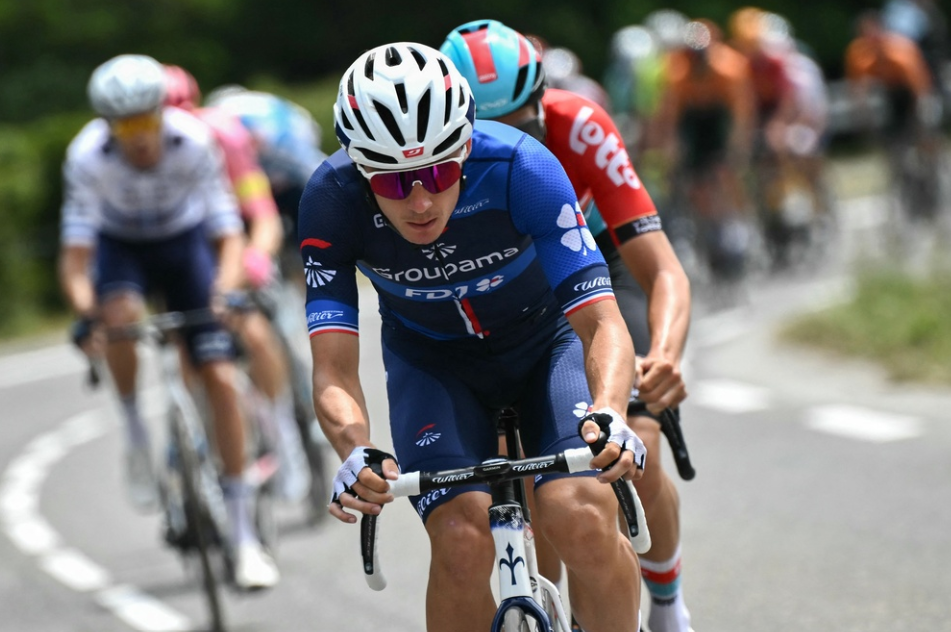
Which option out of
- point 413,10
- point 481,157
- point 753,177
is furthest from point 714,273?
point 413,10

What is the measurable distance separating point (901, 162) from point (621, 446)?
1407cm

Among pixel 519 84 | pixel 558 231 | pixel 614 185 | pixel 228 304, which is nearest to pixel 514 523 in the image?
pixel 558 231

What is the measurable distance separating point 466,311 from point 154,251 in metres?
3.80

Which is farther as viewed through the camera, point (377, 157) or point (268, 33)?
point (268, 33)

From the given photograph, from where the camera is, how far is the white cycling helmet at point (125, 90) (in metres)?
7.54

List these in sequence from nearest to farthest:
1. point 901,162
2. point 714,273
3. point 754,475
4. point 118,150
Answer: point 118,150, point 754,475, point 714,273, point 901,162

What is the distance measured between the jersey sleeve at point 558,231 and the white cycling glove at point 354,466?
27.8 inches

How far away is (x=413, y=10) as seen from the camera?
3516cm

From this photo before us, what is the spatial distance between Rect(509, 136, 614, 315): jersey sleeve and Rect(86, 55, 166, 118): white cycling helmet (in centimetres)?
346

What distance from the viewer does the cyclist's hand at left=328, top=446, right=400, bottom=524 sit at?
4.09 metres

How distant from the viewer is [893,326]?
12.0 m

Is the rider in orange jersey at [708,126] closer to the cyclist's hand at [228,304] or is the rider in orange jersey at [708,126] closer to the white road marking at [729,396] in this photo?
the white road marking at [729,396]

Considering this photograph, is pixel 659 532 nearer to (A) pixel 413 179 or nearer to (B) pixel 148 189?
(A) pixel 413 179

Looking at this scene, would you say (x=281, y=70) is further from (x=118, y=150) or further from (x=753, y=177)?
(x=118, y=150)
